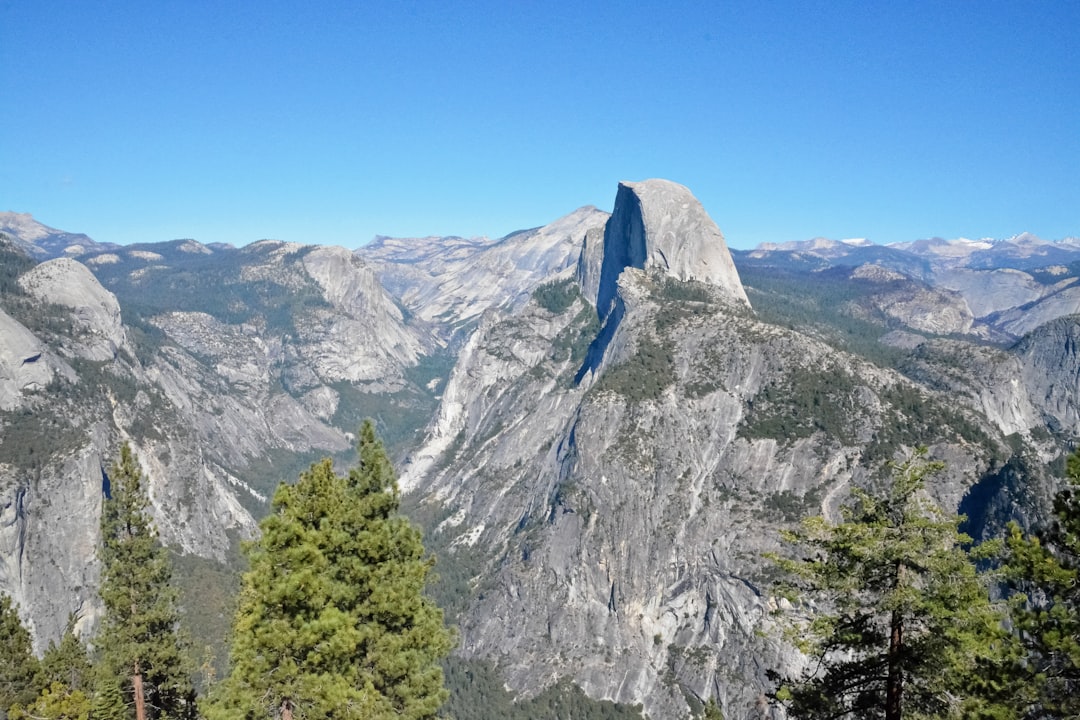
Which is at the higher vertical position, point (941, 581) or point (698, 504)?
point (941, 581)

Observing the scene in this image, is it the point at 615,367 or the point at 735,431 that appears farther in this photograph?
the point at 615,367

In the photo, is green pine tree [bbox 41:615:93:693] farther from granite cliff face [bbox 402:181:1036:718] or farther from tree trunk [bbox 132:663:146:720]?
granite cliff face [bbox 402:181:1036:718]

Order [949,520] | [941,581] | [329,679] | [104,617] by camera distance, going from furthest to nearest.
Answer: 1. [104,617]
2. [329,679]
3. [949,520]
4. [941,581]

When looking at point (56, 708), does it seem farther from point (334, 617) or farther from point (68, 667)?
point (334, 617)

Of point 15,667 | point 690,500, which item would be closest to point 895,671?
point 15,667

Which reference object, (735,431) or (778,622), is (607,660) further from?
(778,622)

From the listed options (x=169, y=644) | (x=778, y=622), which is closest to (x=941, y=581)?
(x=778, y=622)

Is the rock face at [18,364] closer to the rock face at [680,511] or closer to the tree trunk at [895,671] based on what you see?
the rock face at [680,511]

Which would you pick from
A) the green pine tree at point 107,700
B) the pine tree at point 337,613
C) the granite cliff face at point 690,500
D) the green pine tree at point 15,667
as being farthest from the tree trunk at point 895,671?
the granite cliff face at point 690,500
